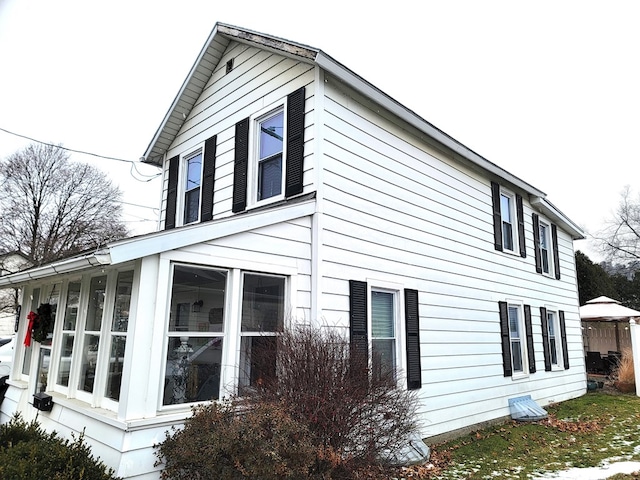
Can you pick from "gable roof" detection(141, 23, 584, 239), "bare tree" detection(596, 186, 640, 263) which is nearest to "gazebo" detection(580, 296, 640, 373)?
"gable roof" detection(141, 23, 584, 239)

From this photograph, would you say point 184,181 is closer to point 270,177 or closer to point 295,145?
point 270,177

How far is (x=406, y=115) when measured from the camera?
24.1ft

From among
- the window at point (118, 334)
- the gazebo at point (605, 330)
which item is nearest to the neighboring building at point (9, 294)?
the window at point (118, 334)

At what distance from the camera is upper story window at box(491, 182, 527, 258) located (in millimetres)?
10062

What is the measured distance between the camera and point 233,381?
482 centimetres

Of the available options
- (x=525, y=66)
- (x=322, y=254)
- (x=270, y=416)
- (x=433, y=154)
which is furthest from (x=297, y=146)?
(x=525, y=66)

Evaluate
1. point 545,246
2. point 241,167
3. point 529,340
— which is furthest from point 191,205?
point 545,246

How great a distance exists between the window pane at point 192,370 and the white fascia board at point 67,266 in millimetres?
1077

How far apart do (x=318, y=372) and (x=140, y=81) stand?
11548mm

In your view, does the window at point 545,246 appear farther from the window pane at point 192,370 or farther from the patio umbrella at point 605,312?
the window pane at point 192,370

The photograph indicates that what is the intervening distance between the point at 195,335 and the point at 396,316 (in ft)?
11.1

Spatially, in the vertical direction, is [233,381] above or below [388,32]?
below

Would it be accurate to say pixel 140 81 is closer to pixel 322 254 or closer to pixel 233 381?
pixel 322 254

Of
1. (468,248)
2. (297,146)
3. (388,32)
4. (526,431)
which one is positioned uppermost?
(388,32)
